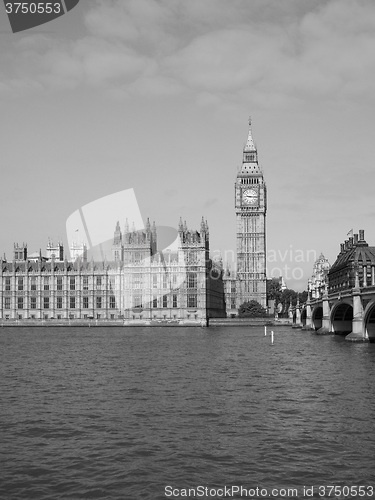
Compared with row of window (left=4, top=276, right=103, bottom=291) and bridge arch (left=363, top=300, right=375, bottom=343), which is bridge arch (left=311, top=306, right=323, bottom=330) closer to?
bridge arch (left=363, top=300, right=375, bottom=343)

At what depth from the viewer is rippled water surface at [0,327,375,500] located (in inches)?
838

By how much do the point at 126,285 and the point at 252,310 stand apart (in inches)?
1324

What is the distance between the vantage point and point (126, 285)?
178 m

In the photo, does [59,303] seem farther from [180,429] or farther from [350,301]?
[180,429]

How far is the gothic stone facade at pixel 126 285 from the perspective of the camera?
6860 inches

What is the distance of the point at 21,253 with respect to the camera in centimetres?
19100

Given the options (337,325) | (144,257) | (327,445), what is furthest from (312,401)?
(144,257)

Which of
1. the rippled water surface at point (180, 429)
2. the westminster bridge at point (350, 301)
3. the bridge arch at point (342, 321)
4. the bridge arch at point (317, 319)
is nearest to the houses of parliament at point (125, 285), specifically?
the westminster bridge at point (350, 301)

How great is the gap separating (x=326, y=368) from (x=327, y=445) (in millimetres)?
26896

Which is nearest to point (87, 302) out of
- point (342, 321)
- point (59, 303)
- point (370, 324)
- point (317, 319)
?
point (59, 303)

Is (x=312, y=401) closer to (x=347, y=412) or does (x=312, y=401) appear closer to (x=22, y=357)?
(x=347, y=412)

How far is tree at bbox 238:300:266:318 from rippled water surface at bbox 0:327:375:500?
130083 millimetres

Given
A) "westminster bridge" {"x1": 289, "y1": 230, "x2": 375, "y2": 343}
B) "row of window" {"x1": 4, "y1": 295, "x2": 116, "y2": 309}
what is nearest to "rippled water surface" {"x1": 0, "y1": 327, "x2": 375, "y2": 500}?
"westminster bridge" {"x1": 289, "y1": 230, "x2": 375, "y2": 343}

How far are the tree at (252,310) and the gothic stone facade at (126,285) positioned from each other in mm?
8021
